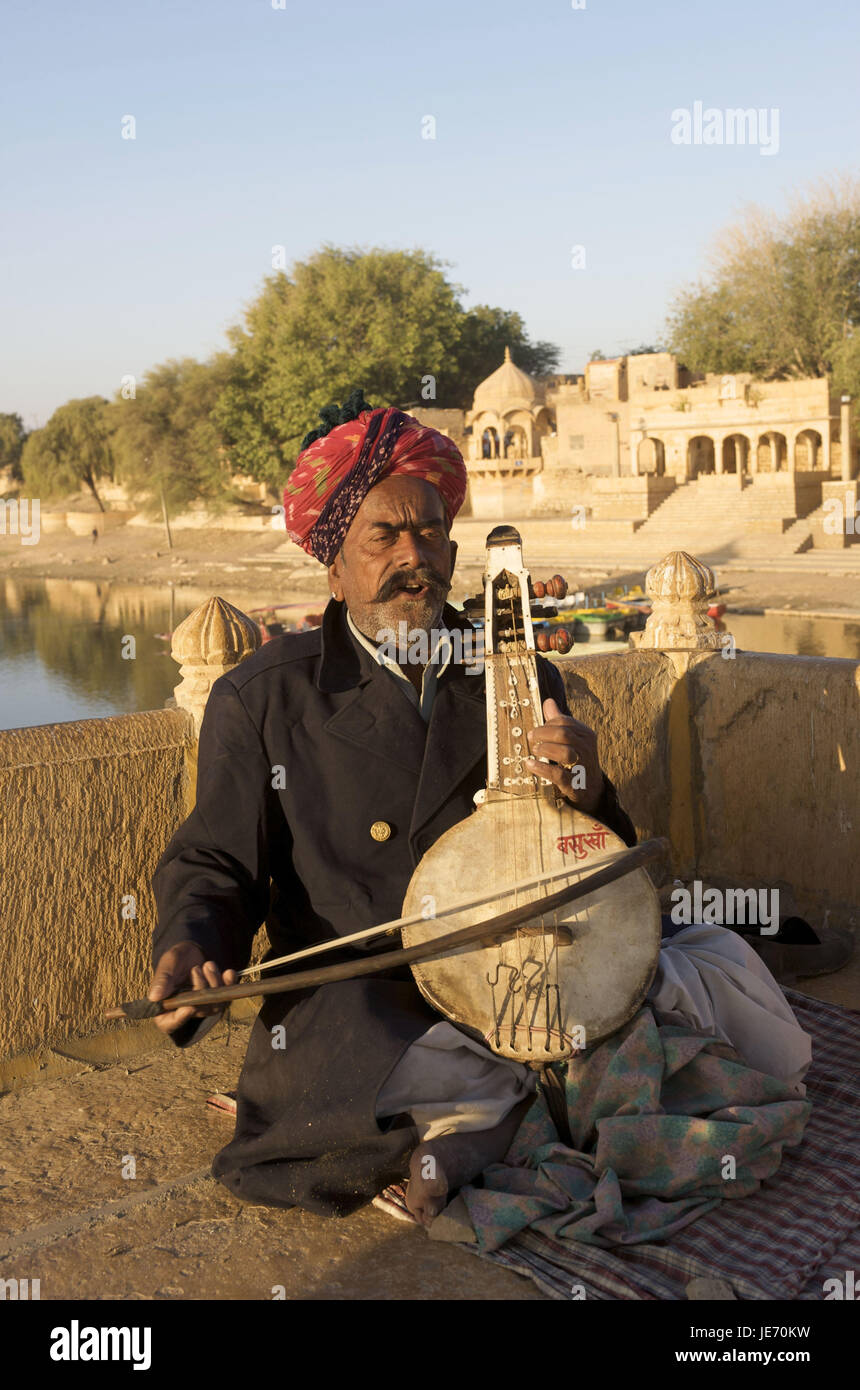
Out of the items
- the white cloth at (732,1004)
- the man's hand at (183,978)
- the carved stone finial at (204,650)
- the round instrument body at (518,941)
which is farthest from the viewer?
the carved stone finial at (204,650)

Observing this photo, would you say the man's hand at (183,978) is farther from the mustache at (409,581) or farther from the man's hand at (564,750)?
the mustache at (409,581)

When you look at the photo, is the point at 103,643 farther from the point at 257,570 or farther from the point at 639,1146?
the point at 639,1146

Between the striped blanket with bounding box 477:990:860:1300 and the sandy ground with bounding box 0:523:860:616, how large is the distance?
23856mm

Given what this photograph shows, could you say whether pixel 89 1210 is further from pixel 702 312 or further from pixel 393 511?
pixel 702 312

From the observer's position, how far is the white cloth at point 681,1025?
8.70 ft

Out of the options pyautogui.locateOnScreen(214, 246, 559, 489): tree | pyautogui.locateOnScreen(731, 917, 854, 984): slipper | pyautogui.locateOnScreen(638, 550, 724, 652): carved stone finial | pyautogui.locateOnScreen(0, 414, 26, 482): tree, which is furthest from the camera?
pyautogui.locateOnScreen(0, 414, 26, 482): tree

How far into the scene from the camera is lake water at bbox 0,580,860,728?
2448cm

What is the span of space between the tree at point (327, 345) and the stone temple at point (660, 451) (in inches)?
112

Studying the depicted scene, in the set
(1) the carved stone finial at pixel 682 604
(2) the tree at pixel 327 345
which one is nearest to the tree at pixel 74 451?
(2) the tree at pixel 327 345

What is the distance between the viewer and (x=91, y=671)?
31.0 metres

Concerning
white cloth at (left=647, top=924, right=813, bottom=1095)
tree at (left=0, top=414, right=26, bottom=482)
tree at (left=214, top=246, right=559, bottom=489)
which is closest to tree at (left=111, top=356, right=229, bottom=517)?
tree at (left=214, top=246, right=559, bottom=489)

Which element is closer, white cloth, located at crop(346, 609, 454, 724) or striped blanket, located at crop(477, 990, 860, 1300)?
striped blanket, located at crop(477, 990, 860, 1300)

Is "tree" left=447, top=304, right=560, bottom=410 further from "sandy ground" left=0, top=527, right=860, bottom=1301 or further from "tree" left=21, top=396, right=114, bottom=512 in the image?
"sandy ground" left=0, top=527, right=860, bottom=1301
